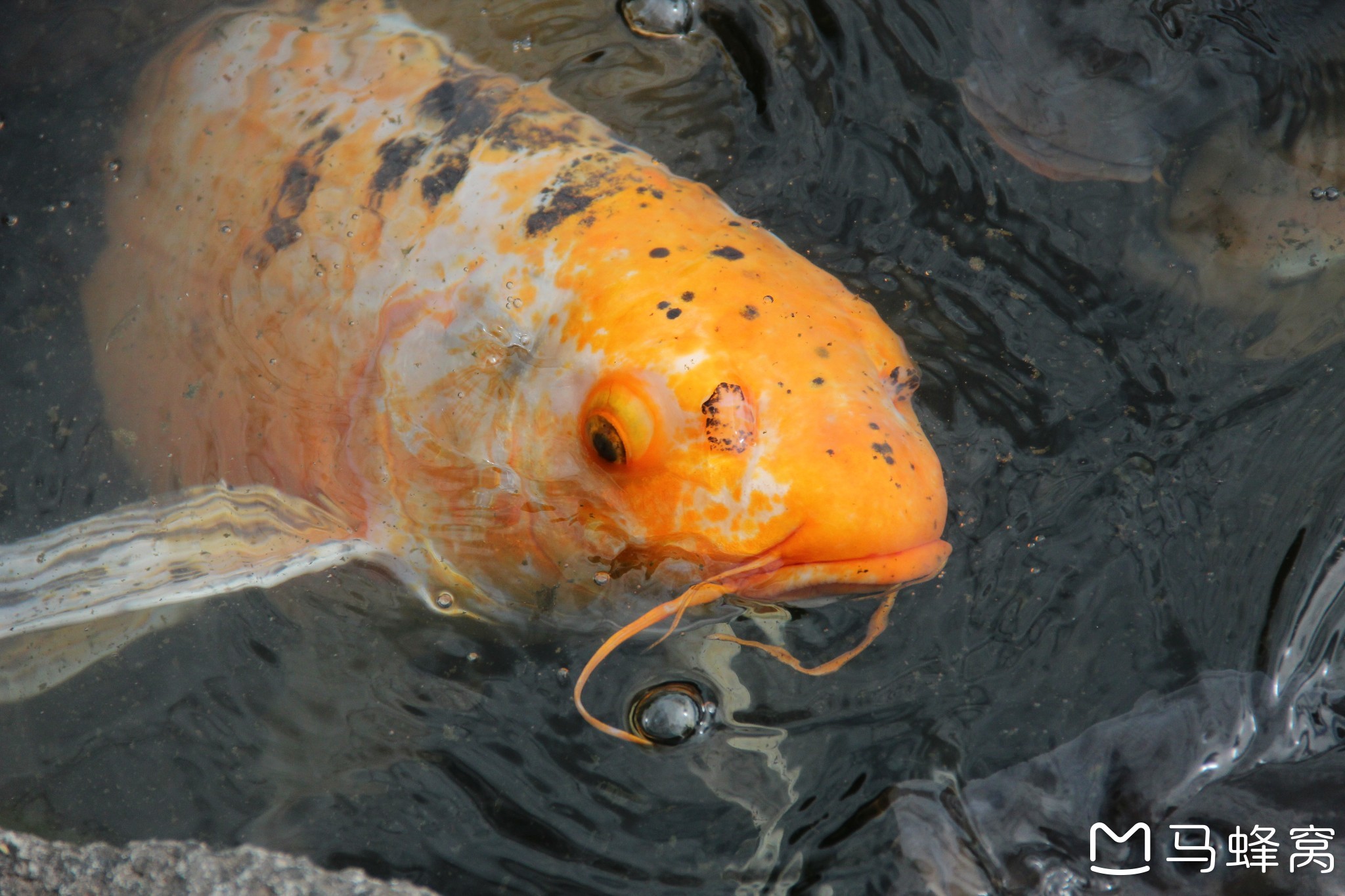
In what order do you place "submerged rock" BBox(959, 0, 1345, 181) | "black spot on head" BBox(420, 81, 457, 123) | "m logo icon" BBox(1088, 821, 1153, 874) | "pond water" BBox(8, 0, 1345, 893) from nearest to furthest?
1. "m logo icon" BBox(1088, 821, 1153, 874)
2. "pond water" BBox(8, 0, 1345, 893)
3. "black spot on head" BBox(420, 81, 457, 123)
4. "submerged rock" BBox(959, 0, 1345, 181)

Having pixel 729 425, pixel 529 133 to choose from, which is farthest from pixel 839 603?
pixel 529 133

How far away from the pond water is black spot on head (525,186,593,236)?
2.44 feet

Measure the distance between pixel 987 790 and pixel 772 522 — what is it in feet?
2.89

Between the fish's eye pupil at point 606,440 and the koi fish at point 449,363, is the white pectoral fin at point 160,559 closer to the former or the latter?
the koi fish at point 449,363

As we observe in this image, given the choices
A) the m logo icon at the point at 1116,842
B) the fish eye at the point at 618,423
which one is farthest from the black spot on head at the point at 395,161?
the m logo icon at the point at 1116,842

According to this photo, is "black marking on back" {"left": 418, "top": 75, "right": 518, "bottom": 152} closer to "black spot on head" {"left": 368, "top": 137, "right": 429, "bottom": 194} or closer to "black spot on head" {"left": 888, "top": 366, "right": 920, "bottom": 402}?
"black spot on head" {"left": 368, "top": 137, "right": 429, "bottom": 194}

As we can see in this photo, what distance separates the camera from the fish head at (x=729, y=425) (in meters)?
1.89

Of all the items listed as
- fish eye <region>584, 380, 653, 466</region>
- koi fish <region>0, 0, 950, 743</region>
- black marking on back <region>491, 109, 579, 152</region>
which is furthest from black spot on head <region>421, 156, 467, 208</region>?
fish eye <region>584, 380, 653, 466</region>

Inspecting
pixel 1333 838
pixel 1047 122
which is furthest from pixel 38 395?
pixel 1333 838

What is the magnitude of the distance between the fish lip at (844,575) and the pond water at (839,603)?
0.41 meters

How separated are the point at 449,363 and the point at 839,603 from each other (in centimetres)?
115

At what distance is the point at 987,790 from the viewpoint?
2.20 metres

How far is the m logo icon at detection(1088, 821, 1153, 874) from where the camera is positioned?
207 centimetres

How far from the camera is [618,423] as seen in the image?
6.45 feet
